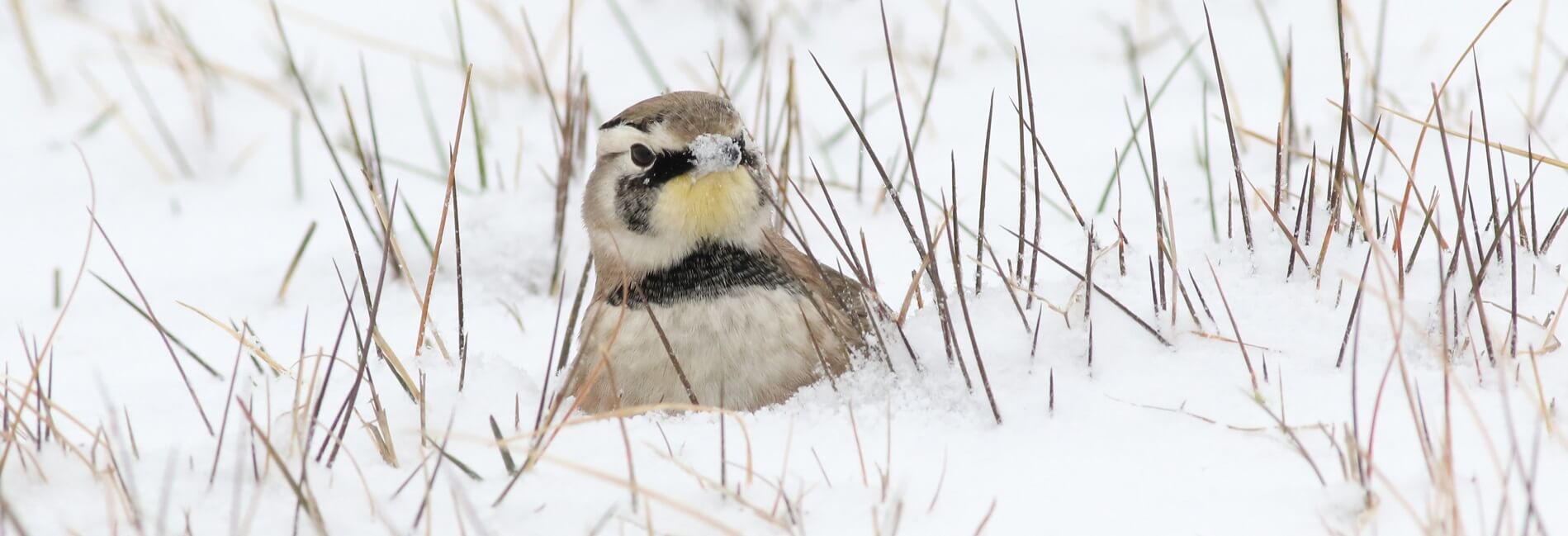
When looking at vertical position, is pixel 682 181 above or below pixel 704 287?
above

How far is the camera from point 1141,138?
4258 mm

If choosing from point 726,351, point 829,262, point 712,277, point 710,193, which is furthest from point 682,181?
point 829,262

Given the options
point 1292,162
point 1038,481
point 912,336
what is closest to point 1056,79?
point 1292,162

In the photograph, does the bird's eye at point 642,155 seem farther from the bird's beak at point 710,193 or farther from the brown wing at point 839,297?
the brown wing at point 839,297

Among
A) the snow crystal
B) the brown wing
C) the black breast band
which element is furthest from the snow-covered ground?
Answer: the snow crystal

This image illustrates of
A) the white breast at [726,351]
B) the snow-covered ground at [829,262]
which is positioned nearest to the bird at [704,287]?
the white breast at [726,351]

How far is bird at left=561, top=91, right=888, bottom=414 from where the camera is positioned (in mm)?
2709

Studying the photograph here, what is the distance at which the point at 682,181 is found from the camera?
2748 millimetres

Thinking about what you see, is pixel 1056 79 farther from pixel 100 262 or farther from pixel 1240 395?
pixel 100 262

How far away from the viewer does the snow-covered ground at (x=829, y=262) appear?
2.08 metres

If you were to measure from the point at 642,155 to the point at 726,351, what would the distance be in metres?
0.41

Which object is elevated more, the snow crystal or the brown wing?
the snow crystal

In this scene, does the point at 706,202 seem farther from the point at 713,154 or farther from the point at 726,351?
the point at 726,351

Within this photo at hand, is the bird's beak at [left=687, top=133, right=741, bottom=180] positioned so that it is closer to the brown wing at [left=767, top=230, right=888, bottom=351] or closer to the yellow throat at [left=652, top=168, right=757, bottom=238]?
the yellow throat at [left=652, top=168, right=757, bottom=238]
